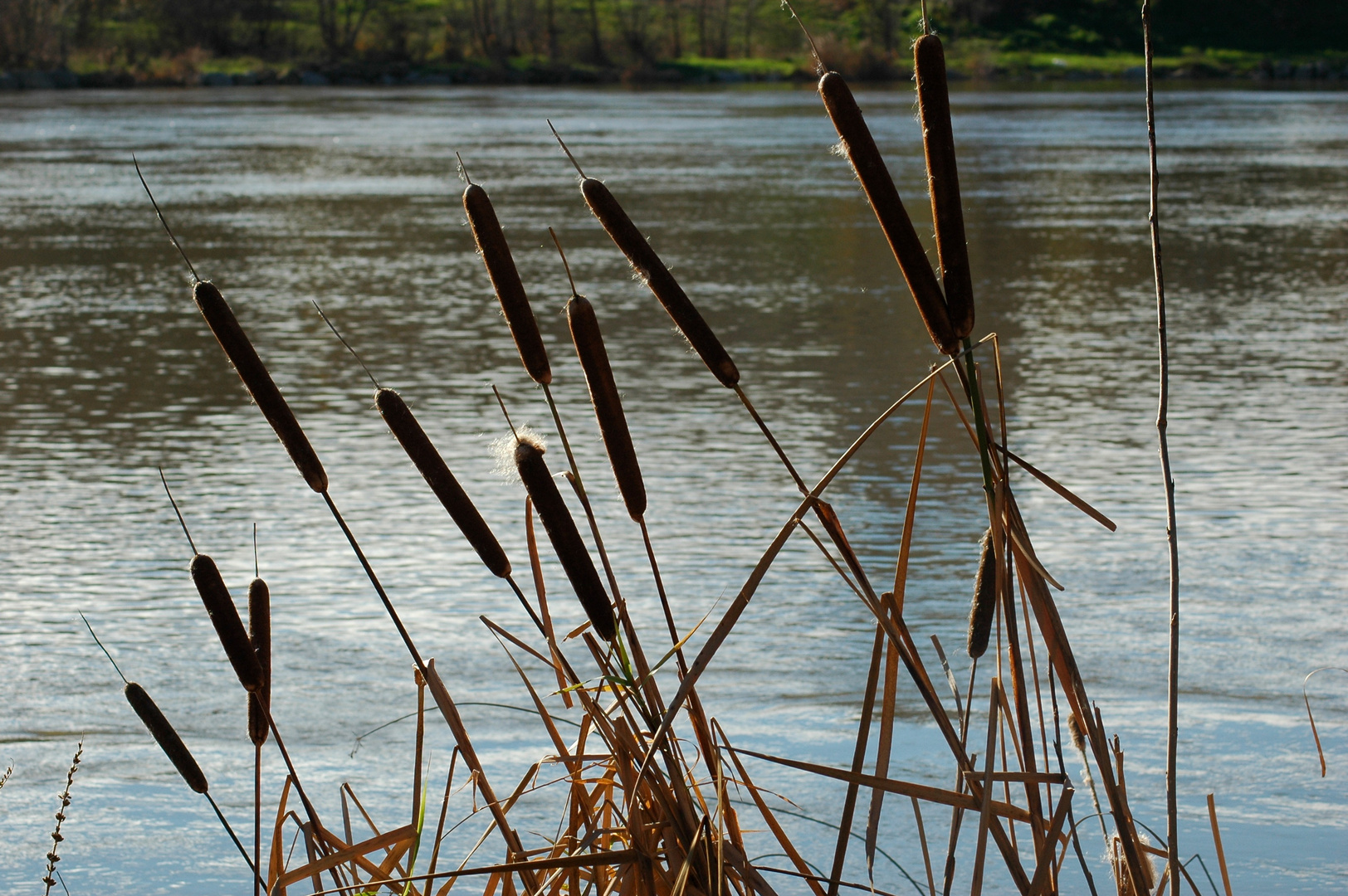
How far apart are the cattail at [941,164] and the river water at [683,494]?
1619mm

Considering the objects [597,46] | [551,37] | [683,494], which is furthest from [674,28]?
[683,494]

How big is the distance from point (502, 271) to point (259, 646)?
20.2 inches

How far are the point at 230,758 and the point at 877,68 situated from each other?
54736mm

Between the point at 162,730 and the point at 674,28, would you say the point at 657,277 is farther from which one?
the point at 674,28

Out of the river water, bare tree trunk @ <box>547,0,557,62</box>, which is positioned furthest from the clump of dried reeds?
bare tree trunk @ <box>547,0,557,62</box>

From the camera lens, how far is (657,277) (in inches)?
47.8

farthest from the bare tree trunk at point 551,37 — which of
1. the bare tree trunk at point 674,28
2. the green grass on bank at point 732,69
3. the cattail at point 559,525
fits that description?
the cattail at point 559,525

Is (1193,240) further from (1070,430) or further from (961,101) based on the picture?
(961,101)

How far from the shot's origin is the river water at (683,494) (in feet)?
9.90

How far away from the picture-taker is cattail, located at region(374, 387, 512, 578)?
126cm

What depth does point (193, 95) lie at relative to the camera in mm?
43156

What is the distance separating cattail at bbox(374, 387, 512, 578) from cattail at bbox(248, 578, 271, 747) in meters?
0.24

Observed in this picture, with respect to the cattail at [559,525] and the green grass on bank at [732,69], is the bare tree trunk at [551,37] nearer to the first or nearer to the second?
the green grass on bank at [732,69]

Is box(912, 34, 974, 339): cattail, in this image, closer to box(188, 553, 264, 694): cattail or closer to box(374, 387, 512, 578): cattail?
box(374, 387, 512, 578): cattail
